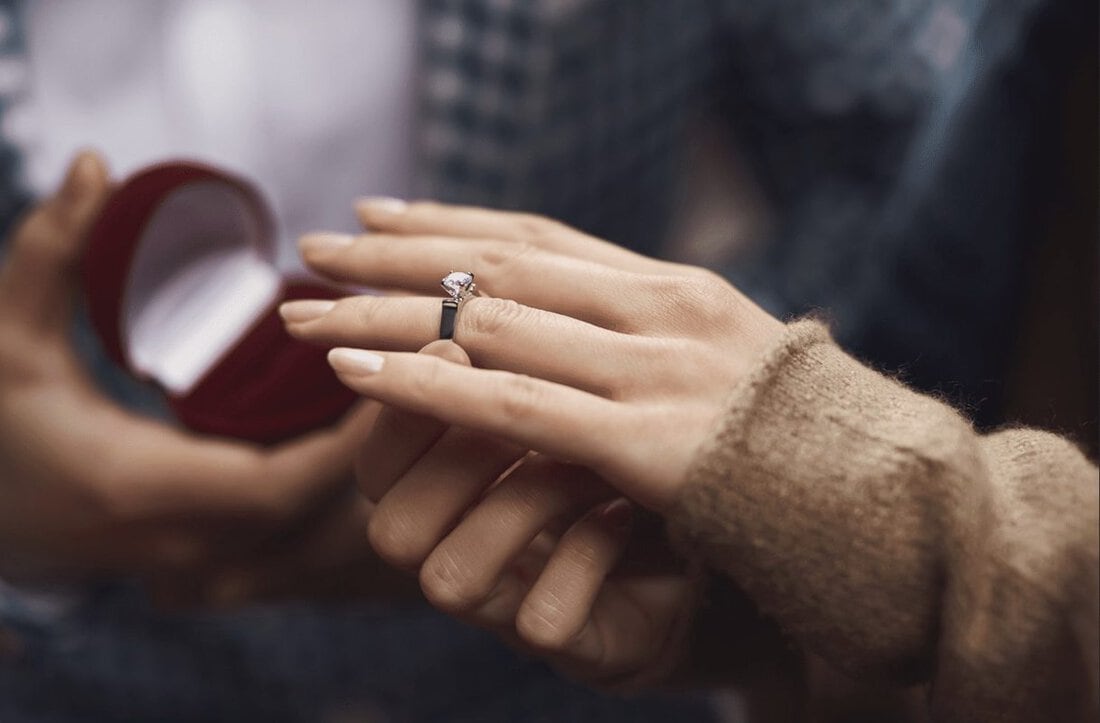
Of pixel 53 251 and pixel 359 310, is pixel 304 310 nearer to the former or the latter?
pixel 359 310

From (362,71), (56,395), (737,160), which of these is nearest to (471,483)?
(56,395)

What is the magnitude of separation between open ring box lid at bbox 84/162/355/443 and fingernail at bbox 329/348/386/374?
89mm

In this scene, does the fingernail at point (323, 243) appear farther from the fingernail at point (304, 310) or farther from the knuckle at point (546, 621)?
the knuckle at point (546, 621)

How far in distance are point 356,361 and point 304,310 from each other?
6cm

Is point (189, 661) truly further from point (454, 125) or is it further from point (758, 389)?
point (758, 389)

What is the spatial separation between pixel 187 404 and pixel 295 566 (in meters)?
0.17

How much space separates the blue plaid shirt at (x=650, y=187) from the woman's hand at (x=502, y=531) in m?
0.31

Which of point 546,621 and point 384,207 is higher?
point 384,207

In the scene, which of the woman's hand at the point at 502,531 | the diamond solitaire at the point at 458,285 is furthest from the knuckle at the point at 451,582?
the diamond solitaire at the point at 458,285

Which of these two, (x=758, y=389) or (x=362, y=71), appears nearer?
(x=758, y=389)

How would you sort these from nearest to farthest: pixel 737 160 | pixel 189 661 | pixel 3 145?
1. pixel 3 145
2. pixel 189 661
3. pixel 737 160

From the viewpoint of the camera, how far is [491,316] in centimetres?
34

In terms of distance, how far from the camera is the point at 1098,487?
0.99ft

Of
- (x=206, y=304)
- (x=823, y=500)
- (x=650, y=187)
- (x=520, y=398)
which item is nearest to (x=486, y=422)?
(x=520, y=398)
